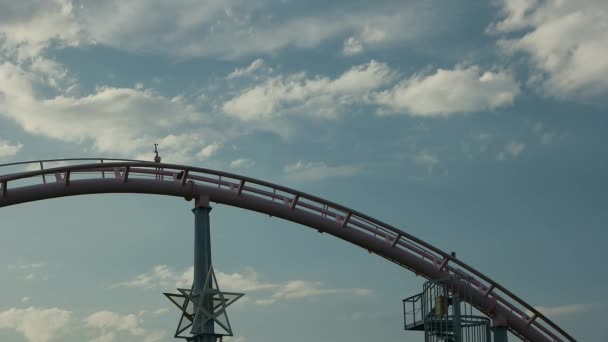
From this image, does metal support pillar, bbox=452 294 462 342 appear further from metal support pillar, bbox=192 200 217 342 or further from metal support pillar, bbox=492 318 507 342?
metal support pillar, bbox=192 200 217 342

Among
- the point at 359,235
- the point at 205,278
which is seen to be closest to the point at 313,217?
the point at 359,235

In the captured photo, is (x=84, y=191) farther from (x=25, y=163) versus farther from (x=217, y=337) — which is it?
(x=217, y=337)

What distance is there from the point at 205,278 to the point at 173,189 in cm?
425

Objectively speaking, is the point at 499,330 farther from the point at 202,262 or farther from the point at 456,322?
the point at 202,262

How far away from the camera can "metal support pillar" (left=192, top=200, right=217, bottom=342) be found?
38.9 meters

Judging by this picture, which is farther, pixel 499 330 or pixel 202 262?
pixel 499 330

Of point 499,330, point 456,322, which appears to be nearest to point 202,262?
point 456,322

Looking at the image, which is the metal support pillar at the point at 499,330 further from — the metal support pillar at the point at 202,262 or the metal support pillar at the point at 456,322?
the metal support pillar at the point at 202,262

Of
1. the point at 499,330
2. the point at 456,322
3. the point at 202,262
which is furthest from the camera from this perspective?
the point at 499,330

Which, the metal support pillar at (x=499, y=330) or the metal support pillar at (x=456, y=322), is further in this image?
the metal support pillar at (x=499, y=330)

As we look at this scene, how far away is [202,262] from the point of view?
40.5 metres

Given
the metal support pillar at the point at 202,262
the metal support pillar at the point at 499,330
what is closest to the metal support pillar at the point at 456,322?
the metal support pillar at the point at 499,330

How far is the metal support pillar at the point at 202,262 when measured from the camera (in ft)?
128

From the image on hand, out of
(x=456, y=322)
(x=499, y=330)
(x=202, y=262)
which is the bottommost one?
(x=456, y=322)
